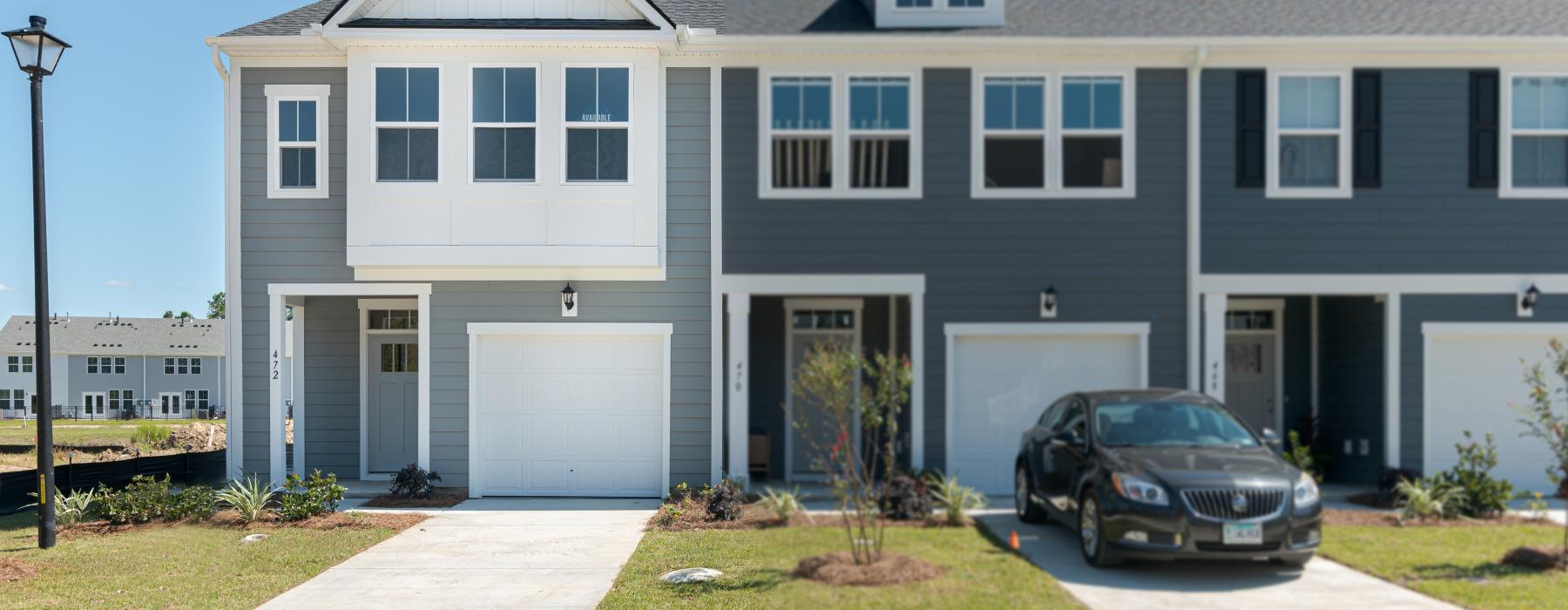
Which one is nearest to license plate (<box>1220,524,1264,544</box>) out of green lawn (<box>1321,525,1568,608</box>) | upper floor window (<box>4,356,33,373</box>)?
green lawn (<box>1321,525,1568,608</box>)

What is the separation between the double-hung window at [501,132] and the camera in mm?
11867

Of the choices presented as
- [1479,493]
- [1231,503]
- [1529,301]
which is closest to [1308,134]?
[1529,301]

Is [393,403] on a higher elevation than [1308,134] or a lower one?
lower

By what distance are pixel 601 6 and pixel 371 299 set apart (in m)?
5.13

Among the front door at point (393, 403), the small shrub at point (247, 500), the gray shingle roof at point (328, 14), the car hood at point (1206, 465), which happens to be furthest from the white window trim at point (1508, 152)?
the small shrub at point (247, 500)

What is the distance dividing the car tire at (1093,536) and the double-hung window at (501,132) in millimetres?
7000

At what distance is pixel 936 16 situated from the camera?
492 inches

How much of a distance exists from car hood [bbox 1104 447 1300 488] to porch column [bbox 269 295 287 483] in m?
9.38

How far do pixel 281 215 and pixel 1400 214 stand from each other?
1305 centimetres

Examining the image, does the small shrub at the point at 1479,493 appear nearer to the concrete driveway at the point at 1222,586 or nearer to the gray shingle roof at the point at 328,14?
the concrete driveway at the point at 1222,586

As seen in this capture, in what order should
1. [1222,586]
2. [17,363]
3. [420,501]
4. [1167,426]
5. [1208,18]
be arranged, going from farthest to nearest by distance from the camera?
[17,363], [1208,18], [420,501], [1167,426], [1222,586]

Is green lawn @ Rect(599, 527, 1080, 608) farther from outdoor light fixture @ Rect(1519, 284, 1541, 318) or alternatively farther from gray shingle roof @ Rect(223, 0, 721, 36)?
outdoor light fixture @ Rect(1519, 284, 1541, 318)

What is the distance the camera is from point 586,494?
12508 millimetres

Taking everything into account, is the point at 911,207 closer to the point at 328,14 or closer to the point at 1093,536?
the point at 1093,536
